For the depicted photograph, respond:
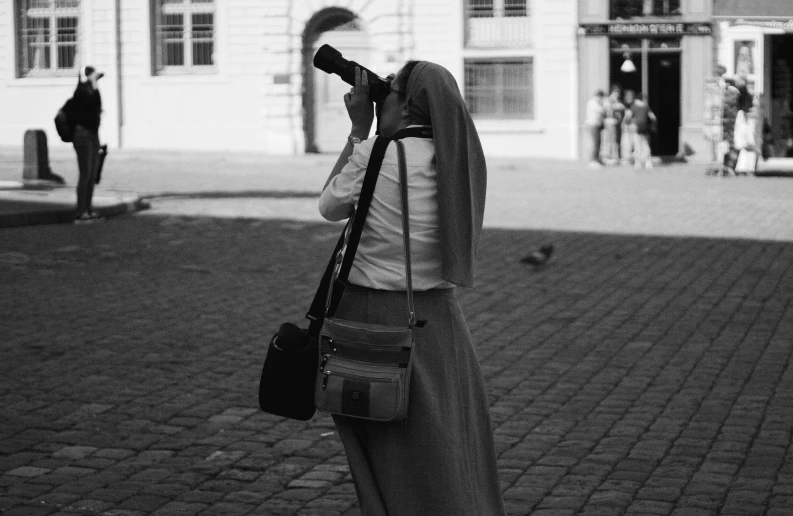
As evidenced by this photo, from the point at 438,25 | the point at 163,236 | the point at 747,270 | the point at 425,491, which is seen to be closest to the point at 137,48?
the point at 438,25

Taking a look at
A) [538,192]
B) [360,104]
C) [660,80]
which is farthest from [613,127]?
[360,104]

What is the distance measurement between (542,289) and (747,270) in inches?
85.0

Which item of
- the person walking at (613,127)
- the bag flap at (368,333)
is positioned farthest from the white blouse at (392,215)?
the person walking at (613,127)

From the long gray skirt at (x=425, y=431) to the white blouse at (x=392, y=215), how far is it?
58 mm

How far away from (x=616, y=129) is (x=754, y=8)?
14304 mm

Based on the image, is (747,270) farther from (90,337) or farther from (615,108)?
(615,108)

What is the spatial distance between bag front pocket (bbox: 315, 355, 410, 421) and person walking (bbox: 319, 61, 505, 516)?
0.31 ft

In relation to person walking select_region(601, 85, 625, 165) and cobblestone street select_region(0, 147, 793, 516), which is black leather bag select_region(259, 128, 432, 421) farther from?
person walking select_region(601, 85, 625, 165)

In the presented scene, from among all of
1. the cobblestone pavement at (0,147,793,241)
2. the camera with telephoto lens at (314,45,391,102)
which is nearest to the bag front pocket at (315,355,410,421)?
the camera with telephoto lens at (314,45,391,102)

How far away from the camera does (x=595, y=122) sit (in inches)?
1129

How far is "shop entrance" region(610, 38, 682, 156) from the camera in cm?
3042

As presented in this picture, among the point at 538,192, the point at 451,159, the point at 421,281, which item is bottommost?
the point at 538,192

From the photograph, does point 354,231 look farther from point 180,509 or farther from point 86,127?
point 86,127

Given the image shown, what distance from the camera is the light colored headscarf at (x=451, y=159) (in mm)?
3967
